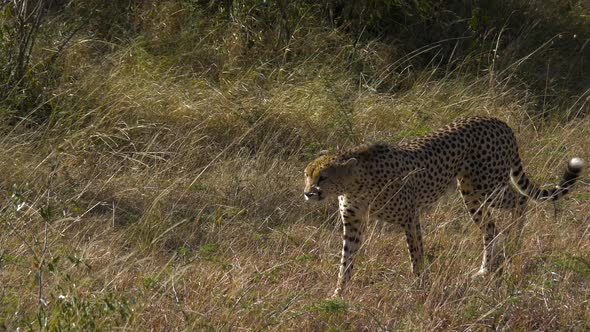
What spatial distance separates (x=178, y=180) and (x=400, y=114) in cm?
190

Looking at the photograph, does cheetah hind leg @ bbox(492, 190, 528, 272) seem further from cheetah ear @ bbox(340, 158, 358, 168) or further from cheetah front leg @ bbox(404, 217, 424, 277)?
cheetah ear @ bbox(340, 158, 358, 168)

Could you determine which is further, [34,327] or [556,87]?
[556,87]

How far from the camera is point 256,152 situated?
679cm

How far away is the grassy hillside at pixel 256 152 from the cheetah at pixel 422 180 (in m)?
0.12

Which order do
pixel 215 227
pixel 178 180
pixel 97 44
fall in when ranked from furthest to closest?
pixel 97 44, pixel 178 180, pixel 215 227

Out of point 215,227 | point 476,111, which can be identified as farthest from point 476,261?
point 476,111

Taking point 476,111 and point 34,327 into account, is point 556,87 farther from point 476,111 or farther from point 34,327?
point 34,327

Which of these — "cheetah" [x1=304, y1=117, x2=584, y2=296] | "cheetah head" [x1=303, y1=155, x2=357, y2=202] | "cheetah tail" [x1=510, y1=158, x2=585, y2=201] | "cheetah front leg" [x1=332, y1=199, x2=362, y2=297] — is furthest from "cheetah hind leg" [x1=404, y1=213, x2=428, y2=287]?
"cheetah tail" [x1=510, y1=158, x2=585, y2=201]

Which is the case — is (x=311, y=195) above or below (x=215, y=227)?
above

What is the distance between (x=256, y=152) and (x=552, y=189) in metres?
1.87

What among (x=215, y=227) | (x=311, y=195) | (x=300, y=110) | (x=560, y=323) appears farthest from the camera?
(x=300, y=110)

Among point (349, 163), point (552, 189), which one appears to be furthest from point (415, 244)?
point (552, 189)

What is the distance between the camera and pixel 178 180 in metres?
6.07

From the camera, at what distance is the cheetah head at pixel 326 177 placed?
508 centimetres
